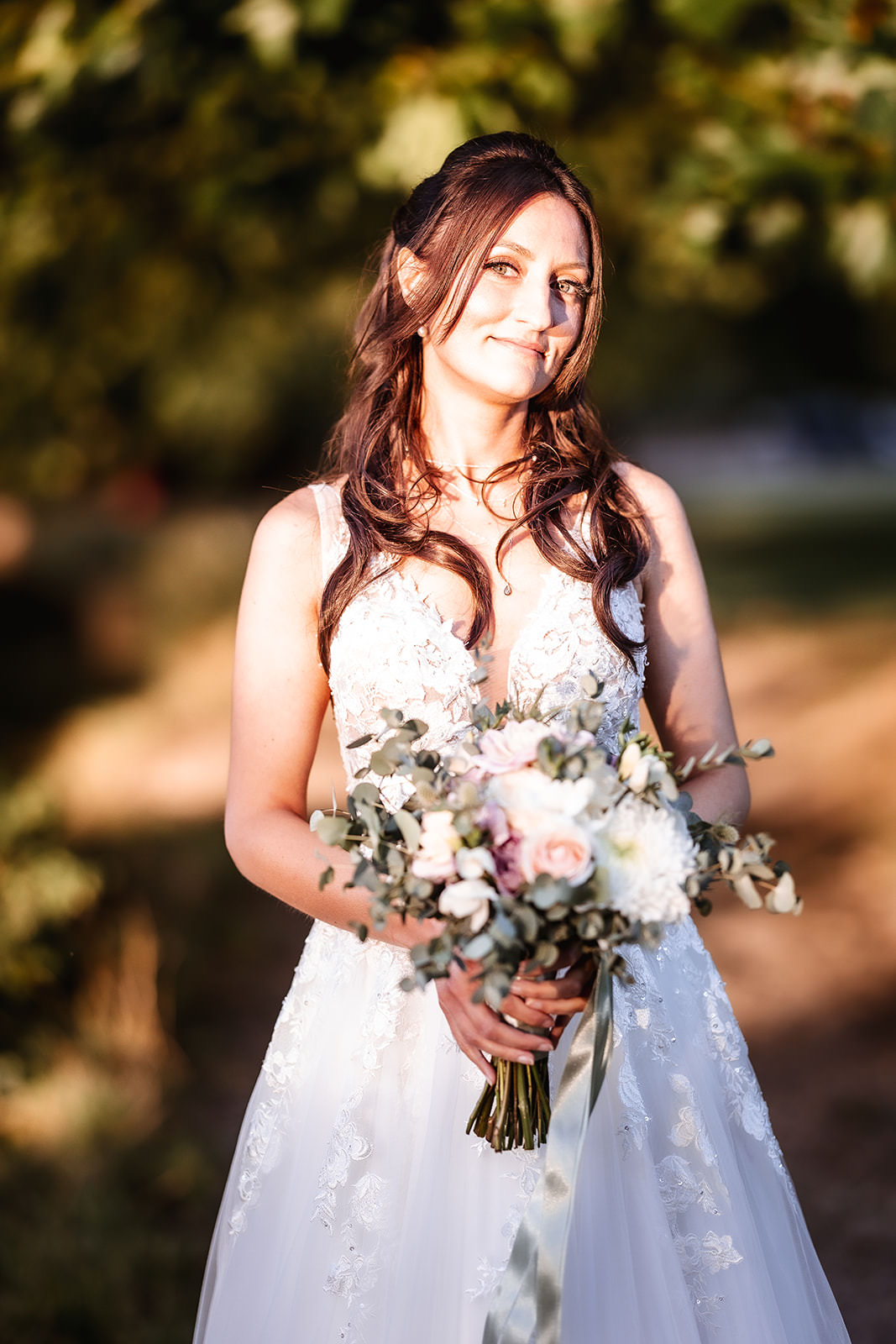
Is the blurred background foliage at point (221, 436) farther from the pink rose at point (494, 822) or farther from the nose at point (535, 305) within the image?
the pink rose at point (494, 822)

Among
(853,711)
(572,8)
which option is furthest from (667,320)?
(572,8)

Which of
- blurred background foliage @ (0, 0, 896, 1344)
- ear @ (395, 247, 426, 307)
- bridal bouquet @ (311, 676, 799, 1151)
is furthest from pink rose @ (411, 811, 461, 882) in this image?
blurred background foliage @ (0, 0, 896, 1344)

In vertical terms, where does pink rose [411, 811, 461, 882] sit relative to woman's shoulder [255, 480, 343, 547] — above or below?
below

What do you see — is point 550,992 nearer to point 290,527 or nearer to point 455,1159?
point 455,1159

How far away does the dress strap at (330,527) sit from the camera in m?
2.37

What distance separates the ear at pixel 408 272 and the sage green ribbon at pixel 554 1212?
1.37 metres

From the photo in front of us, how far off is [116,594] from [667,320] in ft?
18.5

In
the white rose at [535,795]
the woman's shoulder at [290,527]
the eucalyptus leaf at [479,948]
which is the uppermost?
the woman's shoulder at [290,527]

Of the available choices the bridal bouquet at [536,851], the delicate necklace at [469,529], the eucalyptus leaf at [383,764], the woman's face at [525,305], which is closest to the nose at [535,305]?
the woman's face at [525,305]

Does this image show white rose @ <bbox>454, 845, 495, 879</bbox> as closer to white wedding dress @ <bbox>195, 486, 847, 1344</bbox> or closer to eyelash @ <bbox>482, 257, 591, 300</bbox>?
white wedding dress @ <bbox>195, 486, 847, 1344</bbox>

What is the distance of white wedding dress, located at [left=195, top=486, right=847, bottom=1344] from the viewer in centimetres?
201

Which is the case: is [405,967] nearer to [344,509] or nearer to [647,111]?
[344,509]

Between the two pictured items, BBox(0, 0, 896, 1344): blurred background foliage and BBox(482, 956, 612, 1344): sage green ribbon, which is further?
BBox(0, 0, 896, 1344): blurred background foliage

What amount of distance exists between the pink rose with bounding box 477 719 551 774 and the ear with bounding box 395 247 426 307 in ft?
3.52
